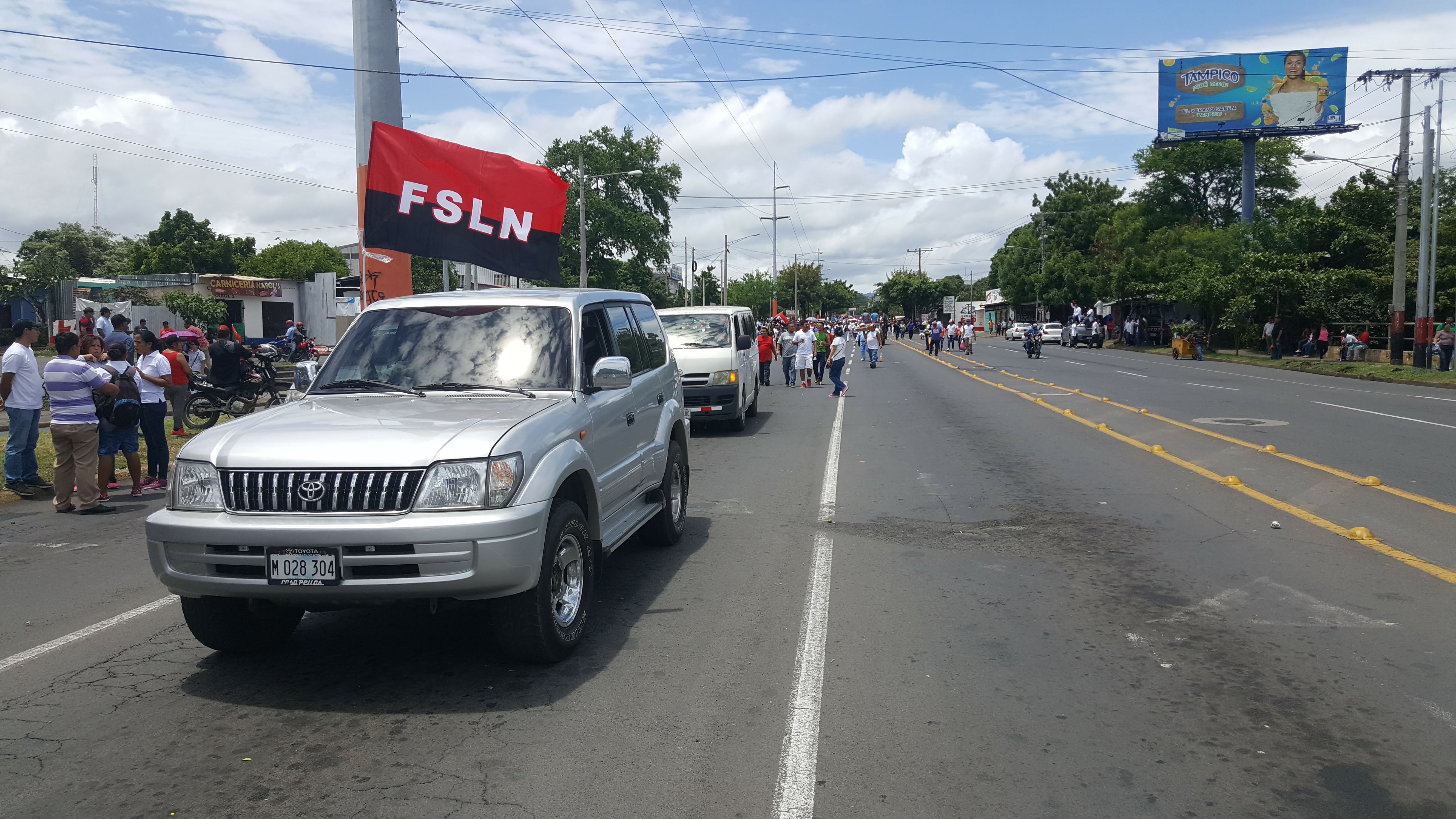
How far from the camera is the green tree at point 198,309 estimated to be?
4197 cm

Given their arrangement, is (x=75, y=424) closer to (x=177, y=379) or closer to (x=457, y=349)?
(x=177, y=379)

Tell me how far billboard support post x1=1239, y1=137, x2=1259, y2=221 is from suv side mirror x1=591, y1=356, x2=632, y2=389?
5928 centimetres

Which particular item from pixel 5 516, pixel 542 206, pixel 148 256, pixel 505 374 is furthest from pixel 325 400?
pixel 148 256

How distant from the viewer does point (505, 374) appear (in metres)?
5.98

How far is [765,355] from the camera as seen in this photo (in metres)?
28.0

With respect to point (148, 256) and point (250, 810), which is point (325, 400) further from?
point (148, 256)

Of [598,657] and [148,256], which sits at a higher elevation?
[148,256]

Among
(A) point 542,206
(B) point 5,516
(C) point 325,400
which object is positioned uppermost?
(A) point 542,206

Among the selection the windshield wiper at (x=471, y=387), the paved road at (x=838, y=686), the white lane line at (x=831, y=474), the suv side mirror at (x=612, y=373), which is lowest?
the paved road at (x=838, y=686)

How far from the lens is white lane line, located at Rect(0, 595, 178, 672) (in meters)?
5.49

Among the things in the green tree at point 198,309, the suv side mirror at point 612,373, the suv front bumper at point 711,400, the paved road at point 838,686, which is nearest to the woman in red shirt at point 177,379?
the paved road at point 838,686

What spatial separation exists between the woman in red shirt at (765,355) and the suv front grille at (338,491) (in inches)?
885

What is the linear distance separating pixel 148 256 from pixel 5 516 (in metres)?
73.3

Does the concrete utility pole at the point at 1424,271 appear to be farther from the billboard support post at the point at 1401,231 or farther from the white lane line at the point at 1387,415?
the white lane line at the point at 1387,415
